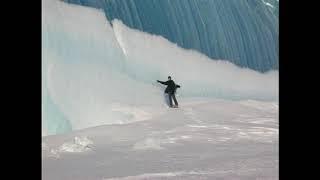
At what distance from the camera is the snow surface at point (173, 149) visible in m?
8.63

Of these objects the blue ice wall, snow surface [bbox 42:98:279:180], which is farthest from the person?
the blue ice wall

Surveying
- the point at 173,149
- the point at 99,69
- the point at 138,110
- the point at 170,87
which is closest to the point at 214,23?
the point at 170,87

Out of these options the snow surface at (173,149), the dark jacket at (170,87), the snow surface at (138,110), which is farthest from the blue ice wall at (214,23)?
the snow surface at (173,149)

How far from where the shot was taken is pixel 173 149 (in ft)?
33.8

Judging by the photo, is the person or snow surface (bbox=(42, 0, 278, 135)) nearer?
snow surface (bbox=(42, 0, 278, 135))

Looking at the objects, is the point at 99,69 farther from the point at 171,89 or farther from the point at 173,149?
the point at 173,149

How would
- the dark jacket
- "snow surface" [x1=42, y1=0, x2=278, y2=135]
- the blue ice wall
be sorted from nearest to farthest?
"snow surface" [x1=42, y1=0, x2=278, y2=135]
the dark jacket
the blue ice wall

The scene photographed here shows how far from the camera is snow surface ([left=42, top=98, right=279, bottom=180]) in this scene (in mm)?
8633

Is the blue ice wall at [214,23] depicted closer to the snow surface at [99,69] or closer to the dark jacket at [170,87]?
the snow surface at [99,69]

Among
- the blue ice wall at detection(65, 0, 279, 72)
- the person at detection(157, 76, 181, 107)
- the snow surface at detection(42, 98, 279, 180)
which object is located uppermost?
the blue ice wall at detection(65, 0, 279, 72)

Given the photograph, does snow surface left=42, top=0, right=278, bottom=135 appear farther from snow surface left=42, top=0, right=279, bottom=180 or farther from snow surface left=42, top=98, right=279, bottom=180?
snow surface left=42, top=98, right=279, bottom=180
